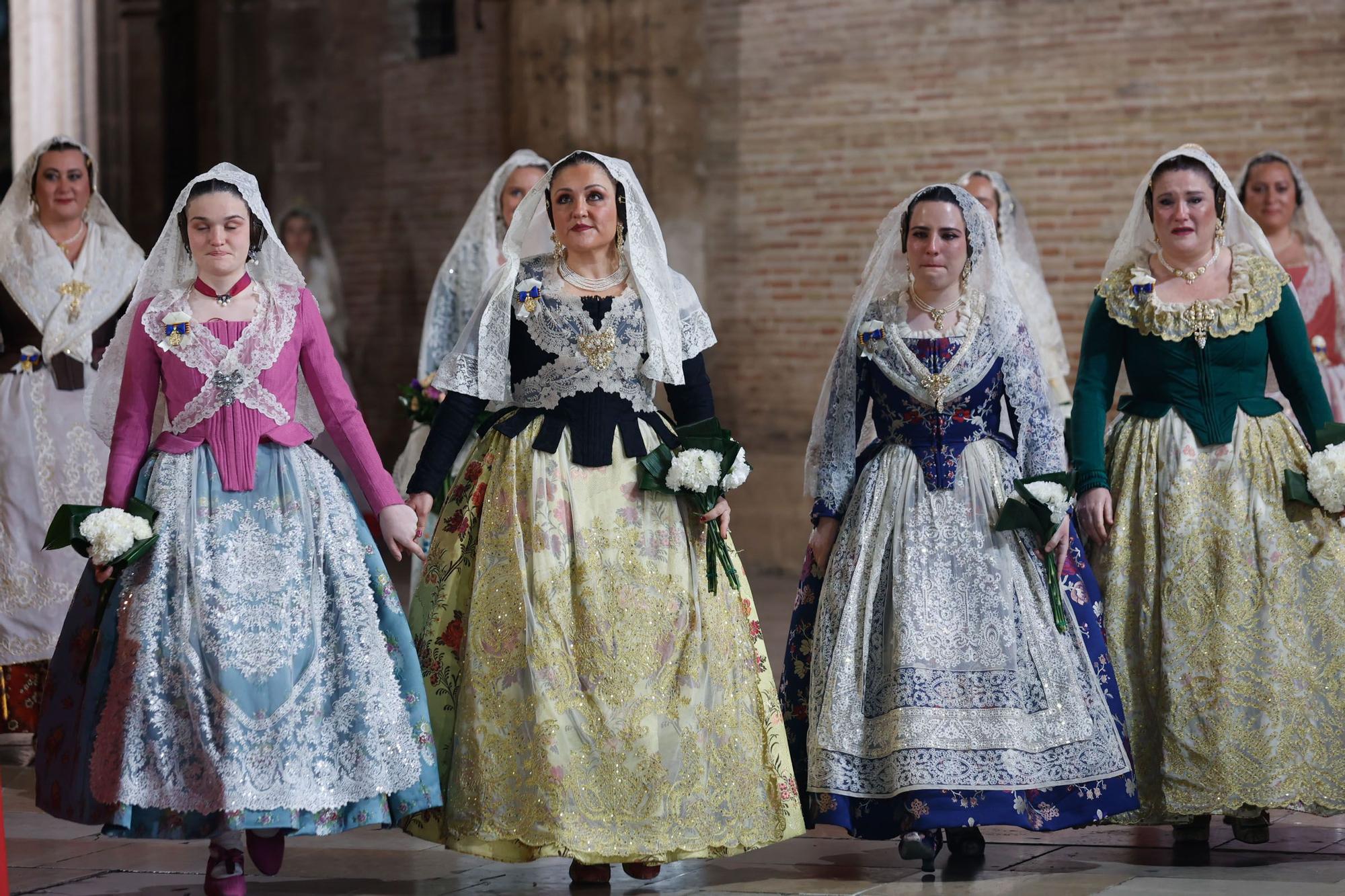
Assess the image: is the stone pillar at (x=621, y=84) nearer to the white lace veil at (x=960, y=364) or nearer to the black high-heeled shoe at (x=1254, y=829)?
the white lace veil at (x=960, y=364)

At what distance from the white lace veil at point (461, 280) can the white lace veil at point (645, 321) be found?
6.62 ft

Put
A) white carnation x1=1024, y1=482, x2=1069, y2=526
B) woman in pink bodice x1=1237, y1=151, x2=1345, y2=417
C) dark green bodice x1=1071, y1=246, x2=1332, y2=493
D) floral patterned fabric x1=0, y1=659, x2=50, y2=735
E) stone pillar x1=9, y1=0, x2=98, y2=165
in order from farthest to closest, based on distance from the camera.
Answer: stone pillar x1=9, y1=0, x2=98, y2=165 < woman in pink bodice x1=1237, y1=151, x2=1345, y2=417 < floral patterned fabric x1=0, y1=659, x2=50, y2=735 < dark green bodice x1=1071, y1=246, x2=1332, y2=493 < white carnation x1=1024, y1=482, x2=1069, y2=526

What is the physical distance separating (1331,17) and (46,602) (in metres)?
A: 6.91

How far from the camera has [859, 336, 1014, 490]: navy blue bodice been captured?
486 centimetres

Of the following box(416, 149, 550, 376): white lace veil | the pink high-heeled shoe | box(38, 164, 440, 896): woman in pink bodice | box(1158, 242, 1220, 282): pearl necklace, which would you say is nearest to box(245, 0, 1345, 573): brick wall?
box(416, 149, 550, 376): white lace veil

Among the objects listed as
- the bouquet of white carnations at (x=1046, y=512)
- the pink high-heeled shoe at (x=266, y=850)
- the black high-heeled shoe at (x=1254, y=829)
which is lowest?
the black high-heeled shoe at (x=1254, y=829)

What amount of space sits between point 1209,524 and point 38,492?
4082 mm

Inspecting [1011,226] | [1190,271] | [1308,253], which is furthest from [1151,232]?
[1308,253]

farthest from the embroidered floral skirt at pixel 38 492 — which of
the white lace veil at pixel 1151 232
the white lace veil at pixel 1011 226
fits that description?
the white lace veil at pixel 1151 232

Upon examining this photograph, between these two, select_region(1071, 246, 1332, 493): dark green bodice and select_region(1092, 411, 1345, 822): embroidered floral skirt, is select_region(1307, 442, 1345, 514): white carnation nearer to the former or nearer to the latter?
select_region(1092, 411, 1345, 822): embroidered floral skirt

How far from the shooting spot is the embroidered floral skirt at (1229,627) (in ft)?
15.9

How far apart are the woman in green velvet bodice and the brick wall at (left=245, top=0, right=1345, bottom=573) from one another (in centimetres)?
489

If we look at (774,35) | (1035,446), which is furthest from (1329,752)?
(774,35)

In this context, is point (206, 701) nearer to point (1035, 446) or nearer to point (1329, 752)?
point (1035, 446)
